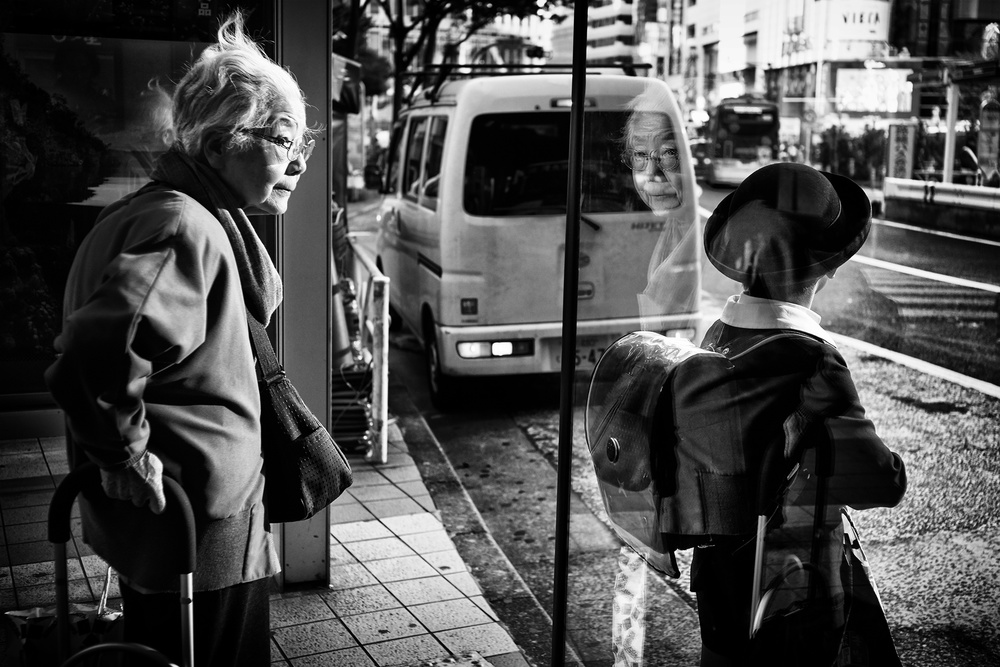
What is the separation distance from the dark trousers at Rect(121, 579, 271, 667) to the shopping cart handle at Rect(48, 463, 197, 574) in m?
0.19

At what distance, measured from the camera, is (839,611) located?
212 centimetres

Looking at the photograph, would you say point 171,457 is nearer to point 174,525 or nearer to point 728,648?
point 174,525

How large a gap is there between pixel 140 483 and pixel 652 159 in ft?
5.89

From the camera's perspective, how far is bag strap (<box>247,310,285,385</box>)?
7.07ft

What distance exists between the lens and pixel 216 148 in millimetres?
2107

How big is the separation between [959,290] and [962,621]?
6.04 meters

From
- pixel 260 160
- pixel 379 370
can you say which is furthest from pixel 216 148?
pixel 379 370

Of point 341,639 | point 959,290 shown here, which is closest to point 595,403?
point 341,639

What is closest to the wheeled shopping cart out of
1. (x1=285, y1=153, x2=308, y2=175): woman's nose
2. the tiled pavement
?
(x1=285, y1=153, x2=308, y2=175): woman's nose

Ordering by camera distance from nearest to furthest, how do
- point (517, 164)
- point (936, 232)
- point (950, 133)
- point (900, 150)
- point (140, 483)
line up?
point (140, 483)
point (950, 133)
point (517, 164)
point (936, 232)
point (900, 150)

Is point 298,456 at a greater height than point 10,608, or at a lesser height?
greater

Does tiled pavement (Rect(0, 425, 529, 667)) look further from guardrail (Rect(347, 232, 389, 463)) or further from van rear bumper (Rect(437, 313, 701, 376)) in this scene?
van rear bumper (Rect(437, 313, 701, 376))

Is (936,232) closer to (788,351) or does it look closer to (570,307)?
(570,307)

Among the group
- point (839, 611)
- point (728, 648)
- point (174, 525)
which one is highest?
point (174, 525)
